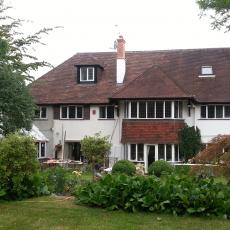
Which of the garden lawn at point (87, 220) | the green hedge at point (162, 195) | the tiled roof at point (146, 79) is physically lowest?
the garden lawn at point (87, 220)

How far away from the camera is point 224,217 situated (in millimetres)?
12250

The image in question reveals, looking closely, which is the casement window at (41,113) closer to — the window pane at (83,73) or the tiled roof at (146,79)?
the tiled roof at (146,79)

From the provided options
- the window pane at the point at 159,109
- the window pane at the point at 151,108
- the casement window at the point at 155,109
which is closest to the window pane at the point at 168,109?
the casement window at the point at 155,109

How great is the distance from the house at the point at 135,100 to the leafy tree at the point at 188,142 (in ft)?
1.70

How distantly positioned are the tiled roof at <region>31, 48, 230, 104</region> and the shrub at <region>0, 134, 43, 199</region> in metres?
22.4

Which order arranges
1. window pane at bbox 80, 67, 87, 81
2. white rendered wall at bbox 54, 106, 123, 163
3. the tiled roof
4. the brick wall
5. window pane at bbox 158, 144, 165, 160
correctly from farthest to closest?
window pane at bbox 80, 67, 87, 81
white rendered wall at bbox 54, 106, 123, 163
the tiled roof
window pane at bbox 158, 144, 165, 160
the brick wall

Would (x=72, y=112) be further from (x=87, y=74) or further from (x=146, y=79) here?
(x=146, y=79)

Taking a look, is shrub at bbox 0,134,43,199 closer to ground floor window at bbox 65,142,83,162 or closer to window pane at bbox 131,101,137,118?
window pane at bbox 131,101,137,118

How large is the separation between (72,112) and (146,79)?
6.33m

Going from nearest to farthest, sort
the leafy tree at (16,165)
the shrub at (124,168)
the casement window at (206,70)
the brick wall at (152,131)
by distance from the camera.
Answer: the leafy tree at (16,165)
the shrub at (124,168)
the brick wall at (152,131)
the casement window at (206,70)

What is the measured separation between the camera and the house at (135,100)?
121ft

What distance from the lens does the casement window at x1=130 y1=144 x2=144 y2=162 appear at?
123 ft

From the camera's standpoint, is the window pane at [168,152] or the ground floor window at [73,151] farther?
the ground floor window at [73,151]

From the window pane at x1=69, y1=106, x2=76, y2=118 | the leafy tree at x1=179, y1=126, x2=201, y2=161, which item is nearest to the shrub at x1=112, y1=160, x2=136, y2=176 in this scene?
the leafy tree at x1=179, y1=126, x2=201, y2=161
